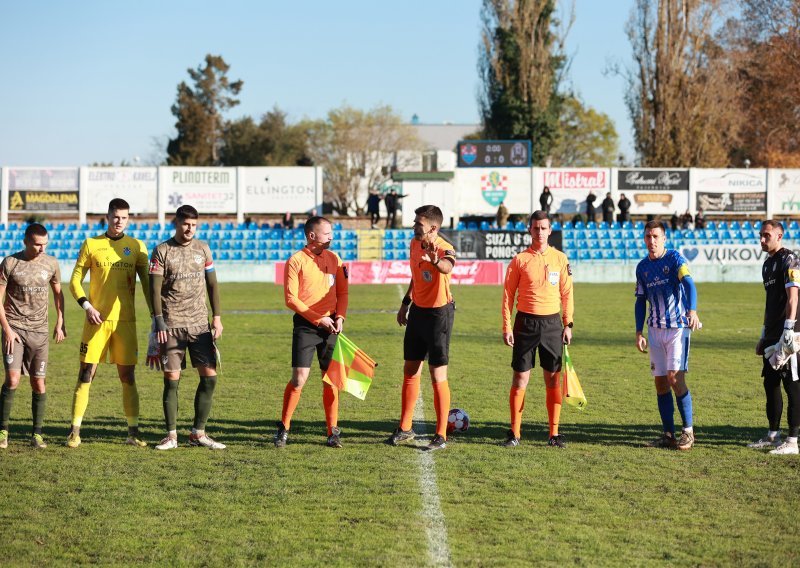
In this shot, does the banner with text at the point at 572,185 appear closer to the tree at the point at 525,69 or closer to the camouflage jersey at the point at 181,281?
the tree at the point at 525,69

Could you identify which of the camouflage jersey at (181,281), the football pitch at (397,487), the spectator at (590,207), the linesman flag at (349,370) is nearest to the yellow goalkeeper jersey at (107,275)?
the camouflage jersey at (181,281)

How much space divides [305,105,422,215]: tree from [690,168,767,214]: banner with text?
112 ft

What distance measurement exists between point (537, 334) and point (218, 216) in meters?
49.3

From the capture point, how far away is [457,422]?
30.8ft

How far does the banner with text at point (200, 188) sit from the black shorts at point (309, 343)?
37.1 metres

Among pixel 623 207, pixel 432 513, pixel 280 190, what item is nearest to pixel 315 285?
pixel 432 513

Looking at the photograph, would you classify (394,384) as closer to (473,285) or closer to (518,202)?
(473,285)

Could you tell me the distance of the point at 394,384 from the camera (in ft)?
41.1

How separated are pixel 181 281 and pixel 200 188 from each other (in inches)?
1480

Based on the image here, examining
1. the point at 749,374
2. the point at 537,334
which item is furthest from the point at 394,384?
the point at 749,374

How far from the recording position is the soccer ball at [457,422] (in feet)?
30.7

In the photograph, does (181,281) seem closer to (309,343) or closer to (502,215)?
(309,343)

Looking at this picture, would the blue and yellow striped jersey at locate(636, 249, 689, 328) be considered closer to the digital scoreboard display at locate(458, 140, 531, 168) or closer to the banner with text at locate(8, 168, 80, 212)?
the digital scoreboard display at locate(458, 140, 531, 168)

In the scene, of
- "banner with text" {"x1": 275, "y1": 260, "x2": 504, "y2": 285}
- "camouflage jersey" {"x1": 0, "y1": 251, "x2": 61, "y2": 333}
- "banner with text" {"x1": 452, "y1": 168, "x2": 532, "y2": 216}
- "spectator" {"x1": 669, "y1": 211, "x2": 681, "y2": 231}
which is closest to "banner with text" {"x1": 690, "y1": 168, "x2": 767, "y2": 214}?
"spectator" {"x1": 669, "y1": 211, "x2": 681, "y2": 231}
